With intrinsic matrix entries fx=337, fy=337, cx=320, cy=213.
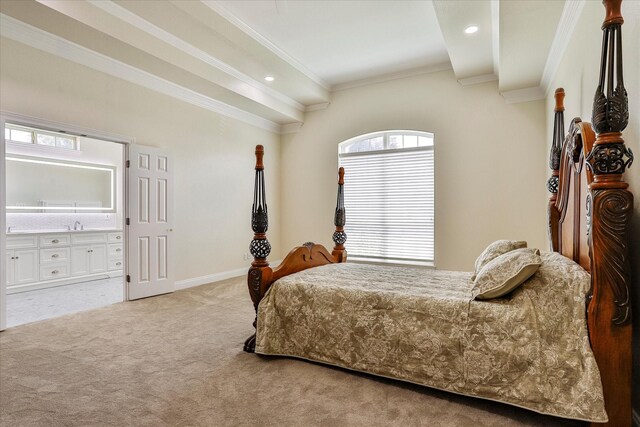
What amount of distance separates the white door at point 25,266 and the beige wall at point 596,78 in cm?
684

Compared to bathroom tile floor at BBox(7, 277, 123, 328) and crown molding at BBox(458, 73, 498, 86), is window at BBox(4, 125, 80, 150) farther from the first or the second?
crown molding at BBox(458, 73, 498, 86)

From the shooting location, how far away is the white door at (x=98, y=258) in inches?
235

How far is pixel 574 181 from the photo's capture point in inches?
88.8

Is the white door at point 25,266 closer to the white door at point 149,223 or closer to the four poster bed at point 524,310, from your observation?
the white door at point 149,223

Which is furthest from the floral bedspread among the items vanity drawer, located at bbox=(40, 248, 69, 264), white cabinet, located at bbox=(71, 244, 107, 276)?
white cabinet, located at bbox=(71, 244, 107, 276)

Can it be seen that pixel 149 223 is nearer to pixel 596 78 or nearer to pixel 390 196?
pixel 390 196

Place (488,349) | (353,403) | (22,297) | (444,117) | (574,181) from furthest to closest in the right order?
(444,117) < (22,297) < (574,181) < (353,403) < (488,349)

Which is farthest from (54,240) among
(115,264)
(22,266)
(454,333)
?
(454,333)

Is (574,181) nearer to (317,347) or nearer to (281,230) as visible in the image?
(317,347)

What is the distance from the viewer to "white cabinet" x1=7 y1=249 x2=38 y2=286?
4.88 metres

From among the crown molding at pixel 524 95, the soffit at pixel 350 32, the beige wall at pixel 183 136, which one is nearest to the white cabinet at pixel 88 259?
the beige wall at pixel 183 136

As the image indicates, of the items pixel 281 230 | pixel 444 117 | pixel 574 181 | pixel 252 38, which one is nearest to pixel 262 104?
pixel 252 38

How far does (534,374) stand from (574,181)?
1.32 m

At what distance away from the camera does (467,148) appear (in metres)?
5.00
